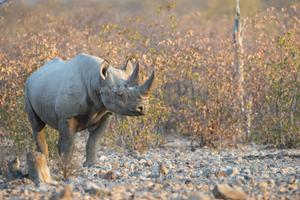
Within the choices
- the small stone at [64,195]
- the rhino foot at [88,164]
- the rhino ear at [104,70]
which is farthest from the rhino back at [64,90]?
the small stone at [64,195]

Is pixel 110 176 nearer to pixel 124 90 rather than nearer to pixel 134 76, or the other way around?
pixel 124 90

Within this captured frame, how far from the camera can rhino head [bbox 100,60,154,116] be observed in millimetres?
10273

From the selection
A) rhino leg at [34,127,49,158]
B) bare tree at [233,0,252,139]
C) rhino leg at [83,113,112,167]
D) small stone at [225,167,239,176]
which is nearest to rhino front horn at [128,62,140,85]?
rhino leg at [83,113,112,167]

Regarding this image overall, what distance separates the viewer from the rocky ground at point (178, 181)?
7703mm

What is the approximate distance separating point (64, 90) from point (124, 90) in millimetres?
1003

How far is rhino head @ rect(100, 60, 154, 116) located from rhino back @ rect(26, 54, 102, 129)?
1.07 ft

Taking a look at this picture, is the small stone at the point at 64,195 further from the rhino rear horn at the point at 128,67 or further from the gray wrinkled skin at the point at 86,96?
the rhino rear horn at the point at 128,67

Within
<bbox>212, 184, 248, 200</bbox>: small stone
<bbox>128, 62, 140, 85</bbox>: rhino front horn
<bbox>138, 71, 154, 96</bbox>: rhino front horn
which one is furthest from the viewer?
<bbox>128, 62, 140, 85</bbox>: rhino front horn

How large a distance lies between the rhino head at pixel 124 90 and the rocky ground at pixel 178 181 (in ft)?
2.61

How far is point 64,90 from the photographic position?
1109cm

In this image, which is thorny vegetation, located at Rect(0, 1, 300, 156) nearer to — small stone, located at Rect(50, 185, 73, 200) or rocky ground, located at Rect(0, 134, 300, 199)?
rocky ground, located at Rect(0, 134, 300, 199)

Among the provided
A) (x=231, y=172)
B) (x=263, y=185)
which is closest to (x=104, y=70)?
(x=231, y=172)

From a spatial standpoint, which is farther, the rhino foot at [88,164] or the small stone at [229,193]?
the rhino foot at [88,164]

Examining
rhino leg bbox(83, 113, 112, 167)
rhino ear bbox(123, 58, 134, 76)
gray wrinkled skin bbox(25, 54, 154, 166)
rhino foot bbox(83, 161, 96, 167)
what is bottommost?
rhino foot bbox(83, 161, 96, 167)
